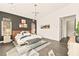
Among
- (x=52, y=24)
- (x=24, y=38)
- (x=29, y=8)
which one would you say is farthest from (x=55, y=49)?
(x=29, y=8)

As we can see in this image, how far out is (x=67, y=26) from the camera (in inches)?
96.8

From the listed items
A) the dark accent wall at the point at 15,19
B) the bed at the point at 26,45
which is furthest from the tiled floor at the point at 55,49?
the dark accent wall at the point at 15,19

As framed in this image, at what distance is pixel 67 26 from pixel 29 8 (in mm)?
654

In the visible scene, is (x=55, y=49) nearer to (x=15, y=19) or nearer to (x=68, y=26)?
(x=68, y=26)

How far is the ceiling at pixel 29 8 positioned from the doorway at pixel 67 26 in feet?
0.68

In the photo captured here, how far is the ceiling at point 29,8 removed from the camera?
7.93 feet

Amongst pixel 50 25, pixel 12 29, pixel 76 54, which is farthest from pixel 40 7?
pixel 76 54

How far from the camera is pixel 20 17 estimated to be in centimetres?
245

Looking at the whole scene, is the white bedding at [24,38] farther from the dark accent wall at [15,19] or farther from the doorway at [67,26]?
the doorway at [67,26]

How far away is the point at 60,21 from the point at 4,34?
895 mm

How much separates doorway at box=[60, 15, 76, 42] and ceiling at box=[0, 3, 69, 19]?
8.2 inches

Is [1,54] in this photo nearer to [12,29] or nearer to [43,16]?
[12,29]

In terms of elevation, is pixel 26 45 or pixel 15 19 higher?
pixel 15 19

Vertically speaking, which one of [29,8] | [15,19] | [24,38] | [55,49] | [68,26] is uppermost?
[29,8]
